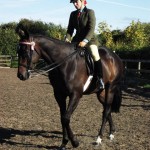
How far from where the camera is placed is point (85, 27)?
6758 mm

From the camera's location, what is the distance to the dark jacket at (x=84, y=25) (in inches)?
262

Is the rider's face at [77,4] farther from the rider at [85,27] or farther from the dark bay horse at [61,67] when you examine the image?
the dark bay horse at [61,67]

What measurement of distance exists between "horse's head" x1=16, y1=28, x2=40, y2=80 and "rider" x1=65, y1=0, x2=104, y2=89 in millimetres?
1016

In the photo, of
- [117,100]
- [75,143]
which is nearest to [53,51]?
[75,143]

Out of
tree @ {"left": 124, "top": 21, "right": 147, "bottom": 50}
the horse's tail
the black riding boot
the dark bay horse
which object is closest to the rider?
the black riding boot

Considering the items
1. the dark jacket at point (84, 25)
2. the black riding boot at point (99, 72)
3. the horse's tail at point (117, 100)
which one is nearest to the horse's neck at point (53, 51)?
the dark jacket at point (84, 25)

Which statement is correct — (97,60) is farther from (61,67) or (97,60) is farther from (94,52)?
(61,67)

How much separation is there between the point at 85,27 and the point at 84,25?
43 mm

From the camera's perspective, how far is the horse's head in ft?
19.4

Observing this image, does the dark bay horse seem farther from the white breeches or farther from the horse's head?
the white breeches

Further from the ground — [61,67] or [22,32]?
[22,32]

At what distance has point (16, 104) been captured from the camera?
12.1 meters

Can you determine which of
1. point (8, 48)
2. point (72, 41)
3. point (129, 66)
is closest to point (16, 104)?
point (72, 41)

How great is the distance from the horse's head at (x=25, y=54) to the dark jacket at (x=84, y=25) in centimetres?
116
